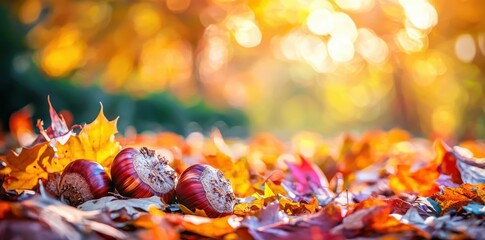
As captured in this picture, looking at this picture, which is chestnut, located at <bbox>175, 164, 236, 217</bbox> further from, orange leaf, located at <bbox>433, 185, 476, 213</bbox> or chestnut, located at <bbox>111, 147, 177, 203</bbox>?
orange leaf, located at <bbox>433, 185, 476, 213</bbox>

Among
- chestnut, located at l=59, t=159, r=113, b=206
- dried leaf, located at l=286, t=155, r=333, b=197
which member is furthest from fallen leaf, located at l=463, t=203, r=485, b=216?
chestnut, located at l=59, t=159, r=113, b=206

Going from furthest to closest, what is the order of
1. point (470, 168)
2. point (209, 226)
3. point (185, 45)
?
point (185, 45)
point (470, 168)
point (209, 226)

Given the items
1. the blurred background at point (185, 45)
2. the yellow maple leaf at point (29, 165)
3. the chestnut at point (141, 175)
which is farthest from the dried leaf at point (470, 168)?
the blurred background at point (185, 45)

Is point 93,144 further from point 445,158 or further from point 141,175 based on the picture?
point 445,158

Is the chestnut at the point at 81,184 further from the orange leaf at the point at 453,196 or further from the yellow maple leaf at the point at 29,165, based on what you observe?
the orange leaf at the point at 453,196

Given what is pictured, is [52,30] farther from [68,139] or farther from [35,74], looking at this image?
[68,139]

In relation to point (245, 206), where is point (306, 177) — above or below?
below

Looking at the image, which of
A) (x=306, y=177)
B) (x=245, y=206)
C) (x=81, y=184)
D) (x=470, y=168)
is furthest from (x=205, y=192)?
(x=470, y=168)
